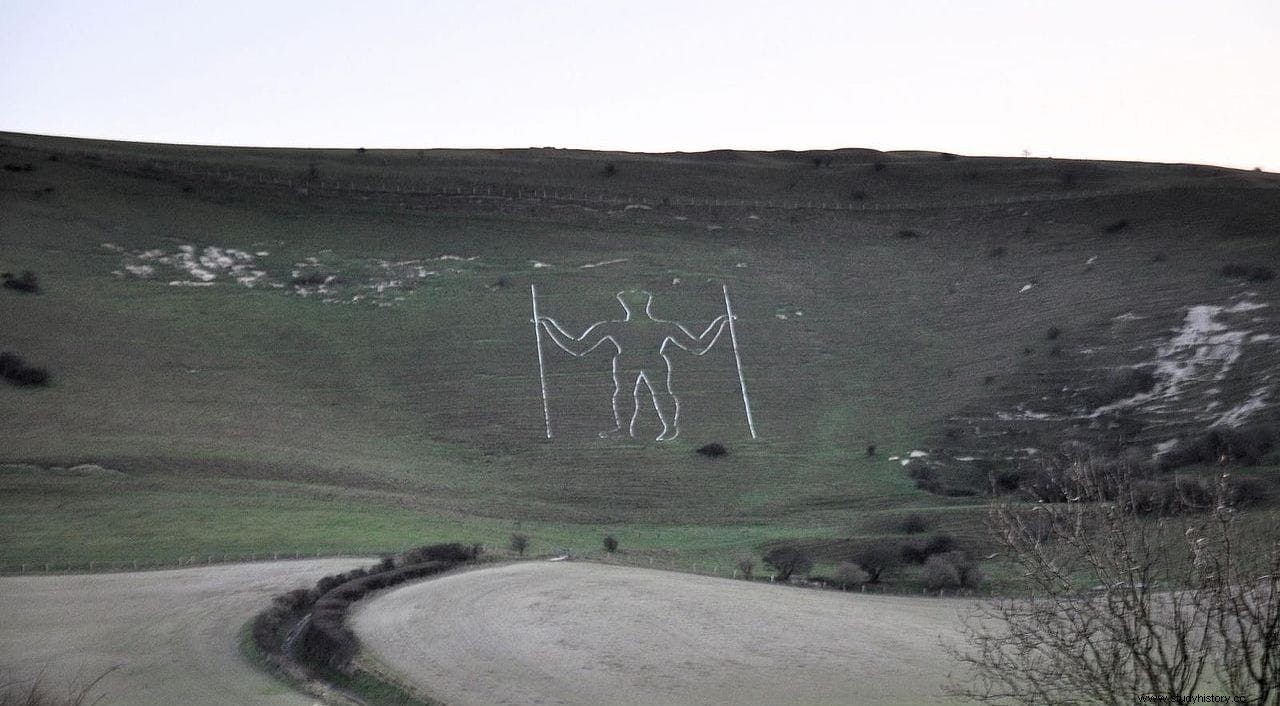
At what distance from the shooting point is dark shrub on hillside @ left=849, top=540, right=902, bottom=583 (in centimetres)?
3866

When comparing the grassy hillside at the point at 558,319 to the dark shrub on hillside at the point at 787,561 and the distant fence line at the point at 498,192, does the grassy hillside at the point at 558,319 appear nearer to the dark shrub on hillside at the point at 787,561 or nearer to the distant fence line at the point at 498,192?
the distant fence line at the point at 498,192

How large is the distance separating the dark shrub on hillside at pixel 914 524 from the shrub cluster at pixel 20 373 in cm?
3734

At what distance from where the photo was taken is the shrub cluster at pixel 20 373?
5788cm

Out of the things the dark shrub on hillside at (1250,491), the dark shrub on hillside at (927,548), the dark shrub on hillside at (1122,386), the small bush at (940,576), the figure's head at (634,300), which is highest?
the figure's head at (634,300)

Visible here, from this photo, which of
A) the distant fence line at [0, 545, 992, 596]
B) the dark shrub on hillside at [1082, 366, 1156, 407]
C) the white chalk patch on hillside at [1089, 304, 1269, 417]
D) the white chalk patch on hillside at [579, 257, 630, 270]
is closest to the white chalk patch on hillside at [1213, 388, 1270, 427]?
the white chalk patch on hillside at [1089, 304, 1269, 417]

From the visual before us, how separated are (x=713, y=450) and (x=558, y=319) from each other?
17245mm

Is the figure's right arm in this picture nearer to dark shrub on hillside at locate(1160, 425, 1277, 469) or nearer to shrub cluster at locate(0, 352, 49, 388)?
shrub cluster at locate(0, 352, 49, 388)

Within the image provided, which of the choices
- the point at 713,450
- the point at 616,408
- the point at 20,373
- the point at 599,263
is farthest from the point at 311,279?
the point at 713,450

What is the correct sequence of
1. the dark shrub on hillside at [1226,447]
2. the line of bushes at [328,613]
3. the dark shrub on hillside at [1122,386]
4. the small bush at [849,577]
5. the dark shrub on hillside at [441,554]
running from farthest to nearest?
the dark shrub on hillside at [1122,386]
the dark shrub on hillside at [1226,447]
the small bush at [849,577]
the dark shrub on hillside at [441,554]
the line of bushes at [328,613]

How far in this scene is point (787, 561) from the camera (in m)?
40.6

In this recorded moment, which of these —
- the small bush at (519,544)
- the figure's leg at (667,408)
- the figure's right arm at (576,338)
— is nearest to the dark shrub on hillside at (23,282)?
the figure's right arm at (576,338)

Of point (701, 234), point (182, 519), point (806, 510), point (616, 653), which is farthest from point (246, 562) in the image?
point (701, 234)

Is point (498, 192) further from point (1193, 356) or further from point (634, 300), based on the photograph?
point (1193, 356)

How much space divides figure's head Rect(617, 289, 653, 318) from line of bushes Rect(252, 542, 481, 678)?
37468 mm
